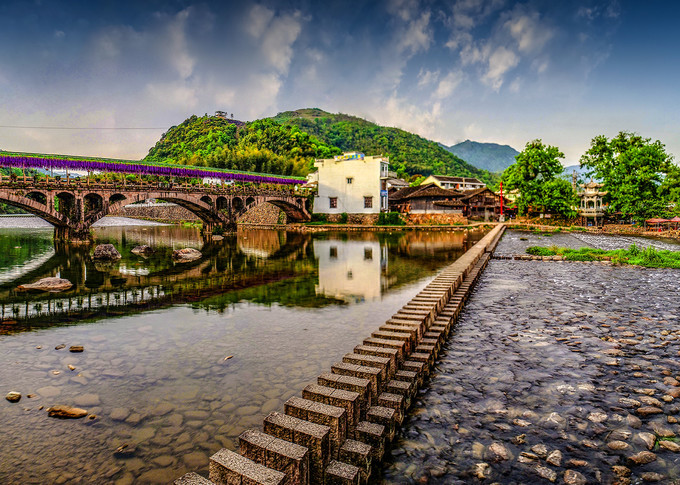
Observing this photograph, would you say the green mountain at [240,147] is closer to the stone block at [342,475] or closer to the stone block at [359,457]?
the stone block at [359,457]

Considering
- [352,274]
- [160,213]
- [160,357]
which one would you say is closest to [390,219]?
[352,274]

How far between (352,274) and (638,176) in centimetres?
5089

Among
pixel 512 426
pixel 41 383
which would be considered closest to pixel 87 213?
pixel 41 383

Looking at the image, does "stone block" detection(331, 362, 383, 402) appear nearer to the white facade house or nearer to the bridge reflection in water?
the bridge reflection in water

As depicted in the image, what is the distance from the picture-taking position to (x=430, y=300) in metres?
10.5

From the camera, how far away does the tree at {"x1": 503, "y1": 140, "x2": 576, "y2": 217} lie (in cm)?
6281

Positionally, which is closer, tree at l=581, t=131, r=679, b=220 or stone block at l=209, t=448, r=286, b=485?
stone block at l=209, t=448, r=286, b=485

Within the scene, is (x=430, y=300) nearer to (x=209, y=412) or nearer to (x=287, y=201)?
(x=209, y=412)

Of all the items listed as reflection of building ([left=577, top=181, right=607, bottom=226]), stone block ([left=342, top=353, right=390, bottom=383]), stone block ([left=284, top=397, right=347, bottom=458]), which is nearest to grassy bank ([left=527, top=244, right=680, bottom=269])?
stone block ([left=342, top=353, right=390, bottom=383])

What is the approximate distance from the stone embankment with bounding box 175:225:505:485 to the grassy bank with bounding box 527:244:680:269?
19.7 metres

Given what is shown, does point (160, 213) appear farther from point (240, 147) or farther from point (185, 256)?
point (185, 256)

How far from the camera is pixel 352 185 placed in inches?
2749

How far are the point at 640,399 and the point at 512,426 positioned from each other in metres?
2.39

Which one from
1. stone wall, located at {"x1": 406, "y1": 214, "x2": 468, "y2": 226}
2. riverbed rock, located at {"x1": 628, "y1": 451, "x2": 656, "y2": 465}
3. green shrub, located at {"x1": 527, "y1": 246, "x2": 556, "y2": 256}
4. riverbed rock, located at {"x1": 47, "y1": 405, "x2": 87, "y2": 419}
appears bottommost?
riverbed rock, located at {"x1": 47, "y1": 405, "x2": 87, "y2": 419}
